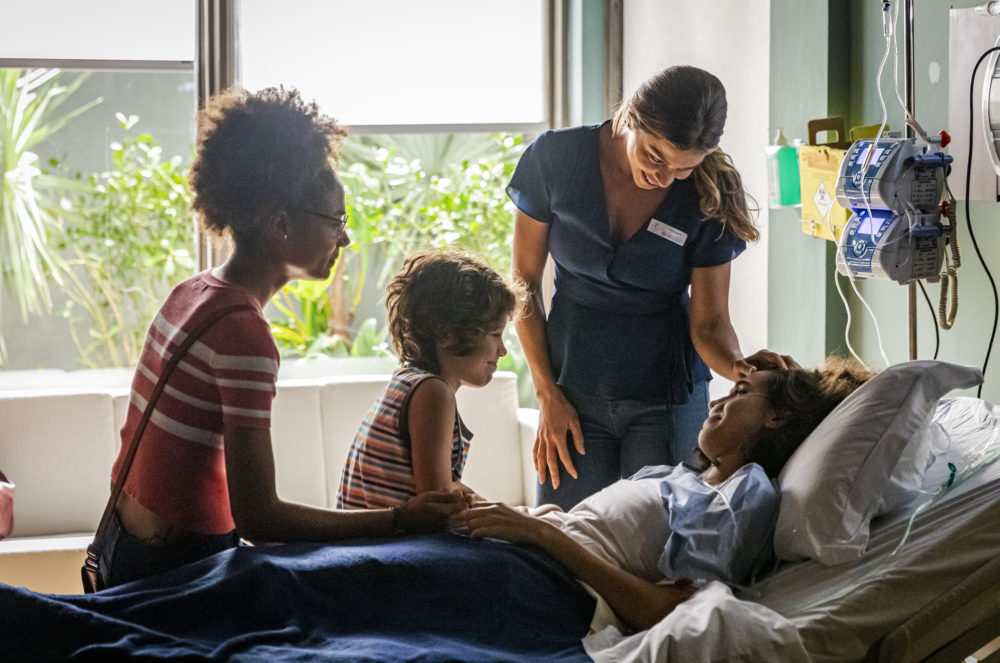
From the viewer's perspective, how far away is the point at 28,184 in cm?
397

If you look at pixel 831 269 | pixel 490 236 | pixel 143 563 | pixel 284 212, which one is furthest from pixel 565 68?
pixel 143 563

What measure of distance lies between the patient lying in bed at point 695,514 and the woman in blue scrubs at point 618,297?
1.02ft

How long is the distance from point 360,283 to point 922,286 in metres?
2.54

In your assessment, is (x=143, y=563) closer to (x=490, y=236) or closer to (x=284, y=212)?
(x=284, y=212)

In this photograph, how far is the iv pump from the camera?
6.54 ft

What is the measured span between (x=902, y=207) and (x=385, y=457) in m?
1.11

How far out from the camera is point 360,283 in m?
4.25

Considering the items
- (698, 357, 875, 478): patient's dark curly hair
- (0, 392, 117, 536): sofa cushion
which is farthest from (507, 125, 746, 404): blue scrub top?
(0, 392, 117, 536): sofa cushion

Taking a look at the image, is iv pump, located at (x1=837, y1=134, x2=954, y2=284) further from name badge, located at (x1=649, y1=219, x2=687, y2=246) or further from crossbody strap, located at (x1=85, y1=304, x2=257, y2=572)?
crossbody strap, located at (x1=85, y1=304, x2=257, y2=572)

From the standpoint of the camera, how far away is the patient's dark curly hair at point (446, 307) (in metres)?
1.96

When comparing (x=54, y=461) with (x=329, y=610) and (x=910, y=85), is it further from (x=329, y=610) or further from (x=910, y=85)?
(x=910, y=85)

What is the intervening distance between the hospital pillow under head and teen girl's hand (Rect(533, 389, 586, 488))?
2.22ft

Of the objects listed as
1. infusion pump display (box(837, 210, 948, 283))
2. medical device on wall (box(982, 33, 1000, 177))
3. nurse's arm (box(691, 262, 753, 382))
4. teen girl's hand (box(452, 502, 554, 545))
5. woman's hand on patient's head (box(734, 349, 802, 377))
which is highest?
medical device on wall (box(982, 33, 1000, 177))

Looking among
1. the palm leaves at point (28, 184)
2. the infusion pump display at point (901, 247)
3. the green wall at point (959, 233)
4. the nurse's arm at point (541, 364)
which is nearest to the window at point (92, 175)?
the palm leaves at point (28, 184)
